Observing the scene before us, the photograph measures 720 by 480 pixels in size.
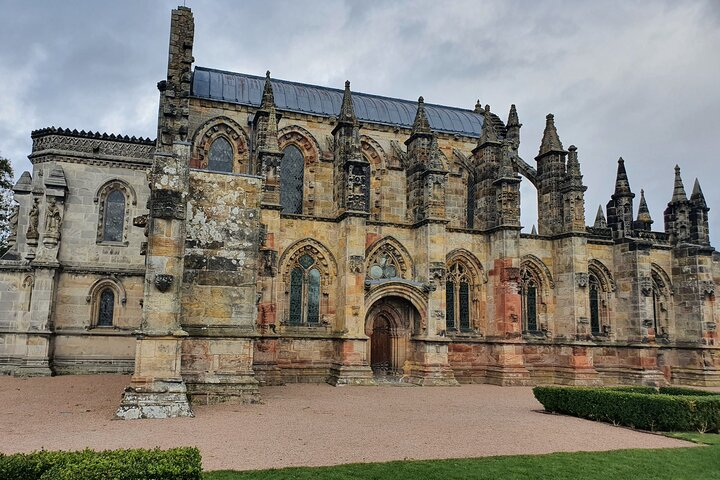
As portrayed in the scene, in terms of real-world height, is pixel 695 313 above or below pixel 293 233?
below

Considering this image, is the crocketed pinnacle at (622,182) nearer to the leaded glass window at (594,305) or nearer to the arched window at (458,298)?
the leaded glass window at (594,305)

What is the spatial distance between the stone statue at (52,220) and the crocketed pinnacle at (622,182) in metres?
27.0

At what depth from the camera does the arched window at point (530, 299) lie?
93.4 ft

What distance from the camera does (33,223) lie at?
25562mm

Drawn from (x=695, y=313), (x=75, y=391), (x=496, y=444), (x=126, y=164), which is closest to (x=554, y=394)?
(x=496, y=444)

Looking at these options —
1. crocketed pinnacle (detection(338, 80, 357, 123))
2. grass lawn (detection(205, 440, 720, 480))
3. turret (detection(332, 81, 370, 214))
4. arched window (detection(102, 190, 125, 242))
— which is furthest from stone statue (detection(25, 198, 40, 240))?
grass lawn (detection(205, 440, 720, 480))

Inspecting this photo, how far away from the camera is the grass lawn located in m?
9.01

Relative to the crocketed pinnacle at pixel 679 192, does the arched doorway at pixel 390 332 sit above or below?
below

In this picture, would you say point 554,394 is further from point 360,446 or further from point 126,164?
point 126,164

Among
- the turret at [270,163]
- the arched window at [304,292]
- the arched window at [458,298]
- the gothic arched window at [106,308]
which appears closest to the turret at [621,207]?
the arched window at [458,298]

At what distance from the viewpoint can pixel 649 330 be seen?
93.2ft

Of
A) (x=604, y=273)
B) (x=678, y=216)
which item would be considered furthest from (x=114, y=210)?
(x=678, y=216)

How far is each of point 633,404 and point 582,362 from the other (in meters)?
12.9

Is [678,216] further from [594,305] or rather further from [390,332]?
[390,332]
